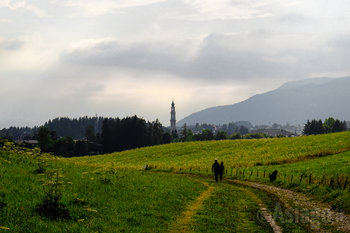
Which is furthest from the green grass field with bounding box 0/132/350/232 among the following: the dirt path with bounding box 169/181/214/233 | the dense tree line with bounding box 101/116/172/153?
the dense tree line with bounding box 101/116/172/153

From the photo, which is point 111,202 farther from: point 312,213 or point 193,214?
point 312,213

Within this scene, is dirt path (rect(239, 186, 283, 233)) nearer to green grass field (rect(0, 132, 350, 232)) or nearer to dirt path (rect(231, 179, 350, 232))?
green grass field (rect(0, 132, 350, 232))

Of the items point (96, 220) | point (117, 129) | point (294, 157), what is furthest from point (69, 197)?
point (117, 129)

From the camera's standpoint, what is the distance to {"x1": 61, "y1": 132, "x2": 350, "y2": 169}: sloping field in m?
53.4

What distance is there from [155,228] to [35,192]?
6019 millimetres

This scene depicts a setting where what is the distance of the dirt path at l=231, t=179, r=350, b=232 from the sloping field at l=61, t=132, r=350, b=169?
24.8 meters

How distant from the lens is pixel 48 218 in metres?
13.3

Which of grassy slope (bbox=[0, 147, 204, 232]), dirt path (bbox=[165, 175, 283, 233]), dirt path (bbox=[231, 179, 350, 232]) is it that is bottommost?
dirt path (bbox=[231, 179, 350, 232])

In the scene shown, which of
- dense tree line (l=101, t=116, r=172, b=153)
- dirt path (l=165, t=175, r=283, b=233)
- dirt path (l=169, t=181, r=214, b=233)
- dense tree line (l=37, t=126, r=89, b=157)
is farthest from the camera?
dense tree line (l=101, t=116, r=172, b=153)

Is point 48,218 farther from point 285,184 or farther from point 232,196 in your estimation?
point 285,184

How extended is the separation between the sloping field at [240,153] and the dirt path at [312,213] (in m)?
24.8

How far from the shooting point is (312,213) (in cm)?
1969

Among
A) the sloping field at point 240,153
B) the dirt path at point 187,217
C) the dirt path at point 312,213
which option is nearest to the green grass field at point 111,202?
the dirt path at point 187,217

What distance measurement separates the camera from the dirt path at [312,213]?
16727mm
